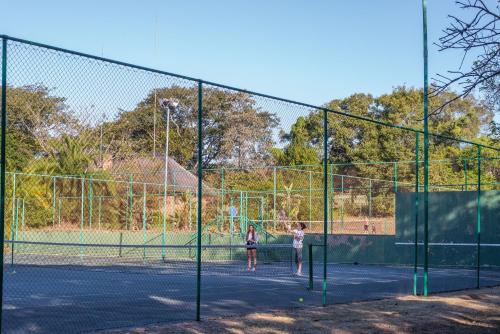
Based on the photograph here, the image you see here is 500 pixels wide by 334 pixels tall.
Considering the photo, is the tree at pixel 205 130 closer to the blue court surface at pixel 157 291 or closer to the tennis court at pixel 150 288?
the tennis court at pixel 150 288

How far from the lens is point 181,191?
95.0ft

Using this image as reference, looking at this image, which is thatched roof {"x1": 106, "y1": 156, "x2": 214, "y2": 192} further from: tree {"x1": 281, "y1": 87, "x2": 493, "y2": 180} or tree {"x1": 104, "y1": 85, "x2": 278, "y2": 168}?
tree {"x1": 281, "y1": 87, "x2": 493, "y2": 180}

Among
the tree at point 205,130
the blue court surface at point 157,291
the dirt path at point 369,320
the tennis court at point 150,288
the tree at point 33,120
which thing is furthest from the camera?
the tree at point 205,130

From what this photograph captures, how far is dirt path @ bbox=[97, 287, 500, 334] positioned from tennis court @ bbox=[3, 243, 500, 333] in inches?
23.7

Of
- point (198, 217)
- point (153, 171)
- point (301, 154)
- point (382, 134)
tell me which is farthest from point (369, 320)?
point (382, 134)

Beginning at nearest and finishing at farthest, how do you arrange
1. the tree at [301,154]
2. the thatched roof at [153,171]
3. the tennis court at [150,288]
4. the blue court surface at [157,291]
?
the blue court surface at [157,291] → the tennis court at [150,288] → the thatched roof at [153,171] → the tree at [301,154]

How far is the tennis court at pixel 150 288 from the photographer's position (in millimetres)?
10469

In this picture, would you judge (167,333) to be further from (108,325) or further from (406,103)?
(406,103)

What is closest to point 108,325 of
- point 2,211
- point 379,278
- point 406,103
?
point 2,211

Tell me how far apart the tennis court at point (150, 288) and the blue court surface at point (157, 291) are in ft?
0.04

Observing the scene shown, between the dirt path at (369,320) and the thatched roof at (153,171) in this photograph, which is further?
the thatched roof at (153,171)

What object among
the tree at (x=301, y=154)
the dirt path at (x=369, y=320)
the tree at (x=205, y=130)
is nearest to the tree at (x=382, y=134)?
the tree at (x=301, y=154)

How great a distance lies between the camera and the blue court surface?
1027 cm

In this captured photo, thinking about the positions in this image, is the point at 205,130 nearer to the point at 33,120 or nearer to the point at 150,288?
the point at 150,288
